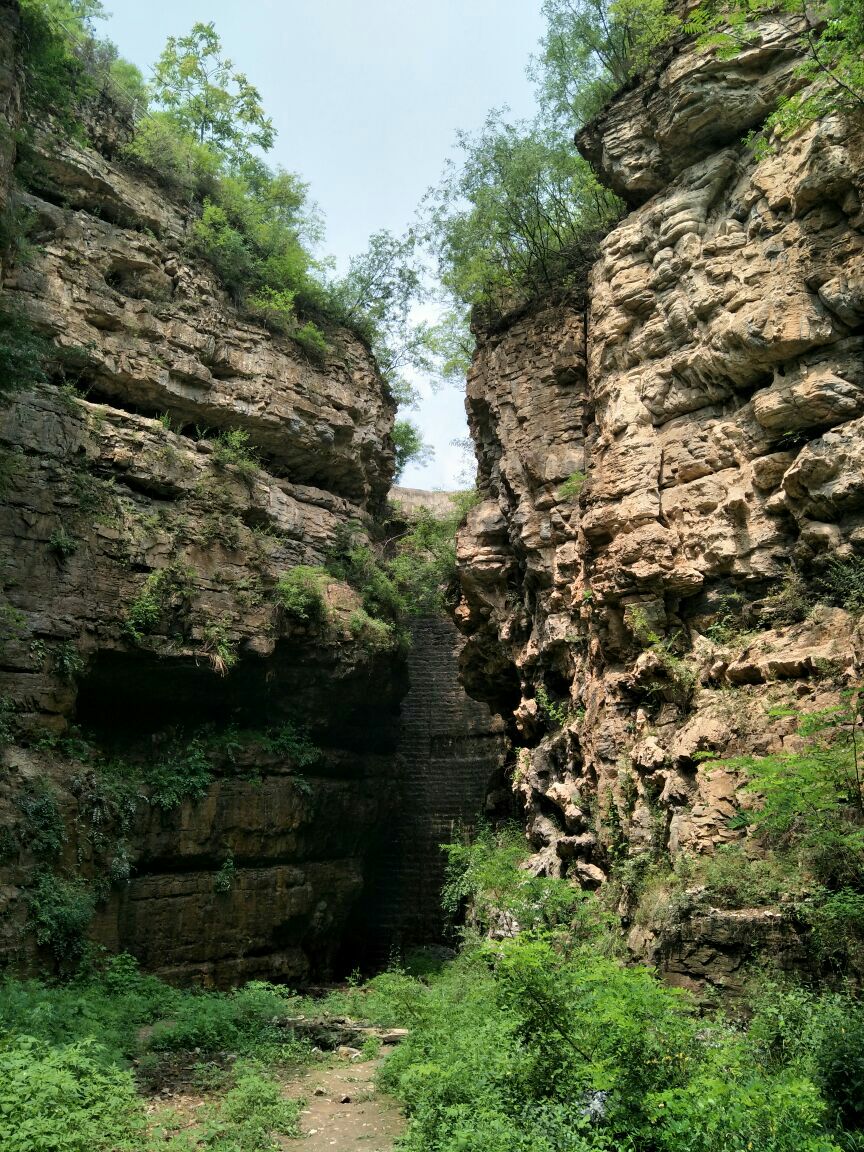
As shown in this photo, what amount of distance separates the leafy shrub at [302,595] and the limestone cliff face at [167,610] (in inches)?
6.4

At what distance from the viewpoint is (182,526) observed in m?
14.3

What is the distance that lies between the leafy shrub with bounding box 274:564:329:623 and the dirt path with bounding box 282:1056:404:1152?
7990 mm

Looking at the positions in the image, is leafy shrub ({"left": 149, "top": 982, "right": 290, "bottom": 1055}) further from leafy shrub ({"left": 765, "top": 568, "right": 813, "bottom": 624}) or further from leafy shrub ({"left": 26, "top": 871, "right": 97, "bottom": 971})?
leafy shrub ({"left": 765, "top": 568, "right": 813, "bottom": 624})

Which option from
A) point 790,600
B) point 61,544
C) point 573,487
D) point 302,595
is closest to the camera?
point 790,600

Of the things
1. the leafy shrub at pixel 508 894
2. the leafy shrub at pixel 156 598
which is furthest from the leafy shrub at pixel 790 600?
the leafy shrub at pixel 156 598

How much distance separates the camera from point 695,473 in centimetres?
974

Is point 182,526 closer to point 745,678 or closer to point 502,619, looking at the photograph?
point 502,619

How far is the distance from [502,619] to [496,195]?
8.78 m

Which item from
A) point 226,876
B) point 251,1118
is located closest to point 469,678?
point 226,876

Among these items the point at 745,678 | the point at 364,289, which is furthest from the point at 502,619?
the point at 364,289

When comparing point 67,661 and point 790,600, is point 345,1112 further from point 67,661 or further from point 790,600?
point 67,661

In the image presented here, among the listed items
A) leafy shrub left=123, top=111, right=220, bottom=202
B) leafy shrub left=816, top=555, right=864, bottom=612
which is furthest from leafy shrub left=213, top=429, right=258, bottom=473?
leafy shrub left=816, top=555, right=864, bottom=612

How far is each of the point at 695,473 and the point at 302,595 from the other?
26.3 ft

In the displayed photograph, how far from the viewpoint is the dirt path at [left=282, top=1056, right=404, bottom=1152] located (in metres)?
6.52
